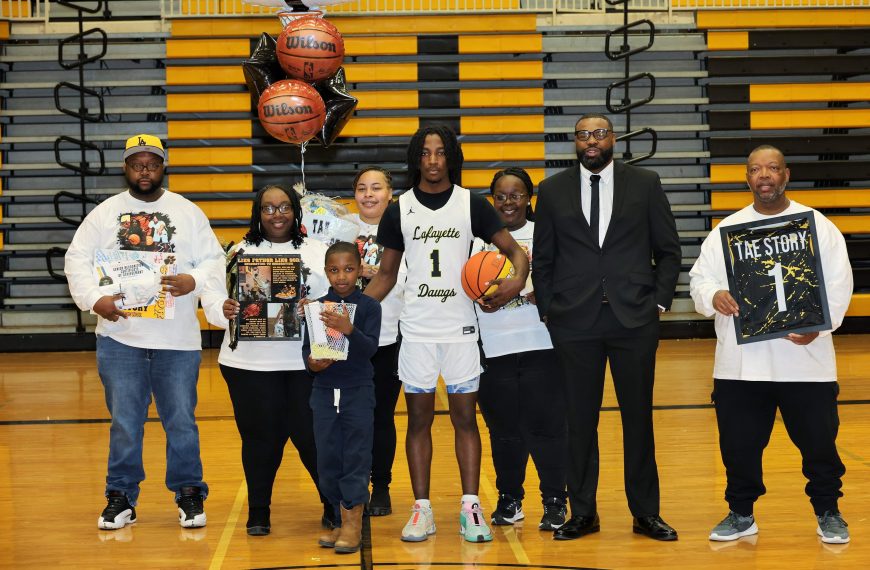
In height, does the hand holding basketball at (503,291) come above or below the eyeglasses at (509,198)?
below

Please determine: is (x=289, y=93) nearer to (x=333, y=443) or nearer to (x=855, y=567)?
(x=333, y=443)

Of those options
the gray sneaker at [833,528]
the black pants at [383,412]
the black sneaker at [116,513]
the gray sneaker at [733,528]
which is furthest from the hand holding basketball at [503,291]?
the black sneaker at [116,513]

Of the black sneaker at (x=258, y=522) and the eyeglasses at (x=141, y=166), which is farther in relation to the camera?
the eyeglasses at (x=141, y=166)

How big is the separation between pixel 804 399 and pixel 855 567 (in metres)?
0.69

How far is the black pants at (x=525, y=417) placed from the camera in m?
4.84

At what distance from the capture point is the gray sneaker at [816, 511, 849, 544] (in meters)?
4.42

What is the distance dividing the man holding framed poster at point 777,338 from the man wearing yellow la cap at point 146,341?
2256 millimetres

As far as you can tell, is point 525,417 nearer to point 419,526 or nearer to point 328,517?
point 419,526

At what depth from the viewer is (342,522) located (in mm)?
4488

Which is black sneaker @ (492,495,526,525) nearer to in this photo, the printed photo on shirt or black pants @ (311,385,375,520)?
black pants @ (311,385,375,520)

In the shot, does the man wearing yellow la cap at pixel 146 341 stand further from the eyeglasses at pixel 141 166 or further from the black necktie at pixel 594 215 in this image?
the black necktie at pixel 594 215

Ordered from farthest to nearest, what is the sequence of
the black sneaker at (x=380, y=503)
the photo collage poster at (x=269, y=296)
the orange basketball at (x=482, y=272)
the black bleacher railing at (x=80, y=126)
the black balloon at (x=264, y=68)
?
the black bleacher railing at (x=80, y=126) → the black balloon at (x=264, y=68) → the black sneaker at (x=380, y=503) → the photo collage poster at (x=269, y=296) → the orange basketball at (x=482, y=272)

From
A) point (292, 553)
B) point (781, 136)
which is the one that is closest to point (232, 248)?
point (292, 553)

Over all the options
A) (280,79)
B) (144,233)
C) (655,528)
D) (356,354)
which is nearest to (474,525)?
(655,528)
